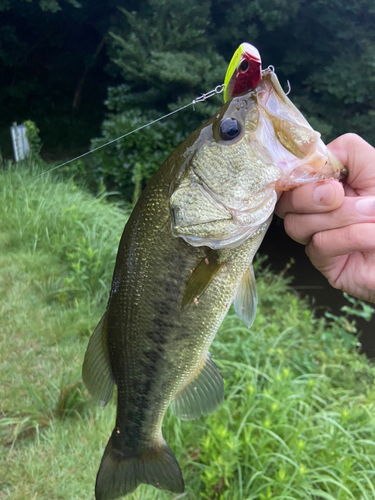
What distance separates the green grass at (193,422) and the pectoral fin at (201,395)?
63 cm

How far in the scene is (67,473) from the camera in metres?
1.98

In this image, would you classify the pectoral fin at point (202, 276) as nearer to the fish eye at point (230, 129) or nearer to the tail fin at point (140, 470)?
the fish eye at point (230, 129)

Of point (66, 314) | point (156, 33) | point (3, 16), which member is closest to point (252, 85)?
point (66, 314)

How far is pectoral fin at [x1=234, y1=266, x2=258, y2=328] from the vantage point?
1.29 meters

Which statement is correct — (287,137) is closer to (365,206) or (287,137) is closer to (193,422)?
(365,206)

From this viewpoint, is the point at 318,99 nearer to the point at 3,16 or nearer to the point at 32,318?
the point at 32,318

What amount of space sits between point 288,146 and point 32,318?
2.63m

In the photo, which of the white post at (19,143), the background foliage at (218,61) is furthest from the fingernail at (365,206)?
the white post at (19,143)

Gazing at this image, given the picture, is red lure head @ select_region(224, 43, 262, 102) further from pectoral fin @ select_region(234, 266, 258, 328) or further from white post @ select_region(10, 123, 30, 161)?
white post @ select_region(10, 123, 30, 161)

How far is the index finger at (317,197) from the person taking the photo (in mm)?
1128

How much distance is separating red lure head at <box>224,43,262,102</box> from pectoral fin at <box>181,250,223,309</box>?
0.50m

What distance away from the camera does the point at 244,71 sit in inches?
40.9

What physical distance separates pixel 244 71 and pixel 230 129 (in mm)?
161

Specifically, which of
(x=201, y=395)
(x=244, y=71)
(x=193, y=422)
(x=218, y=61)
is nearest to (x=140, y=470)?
(x=201, y=395)
